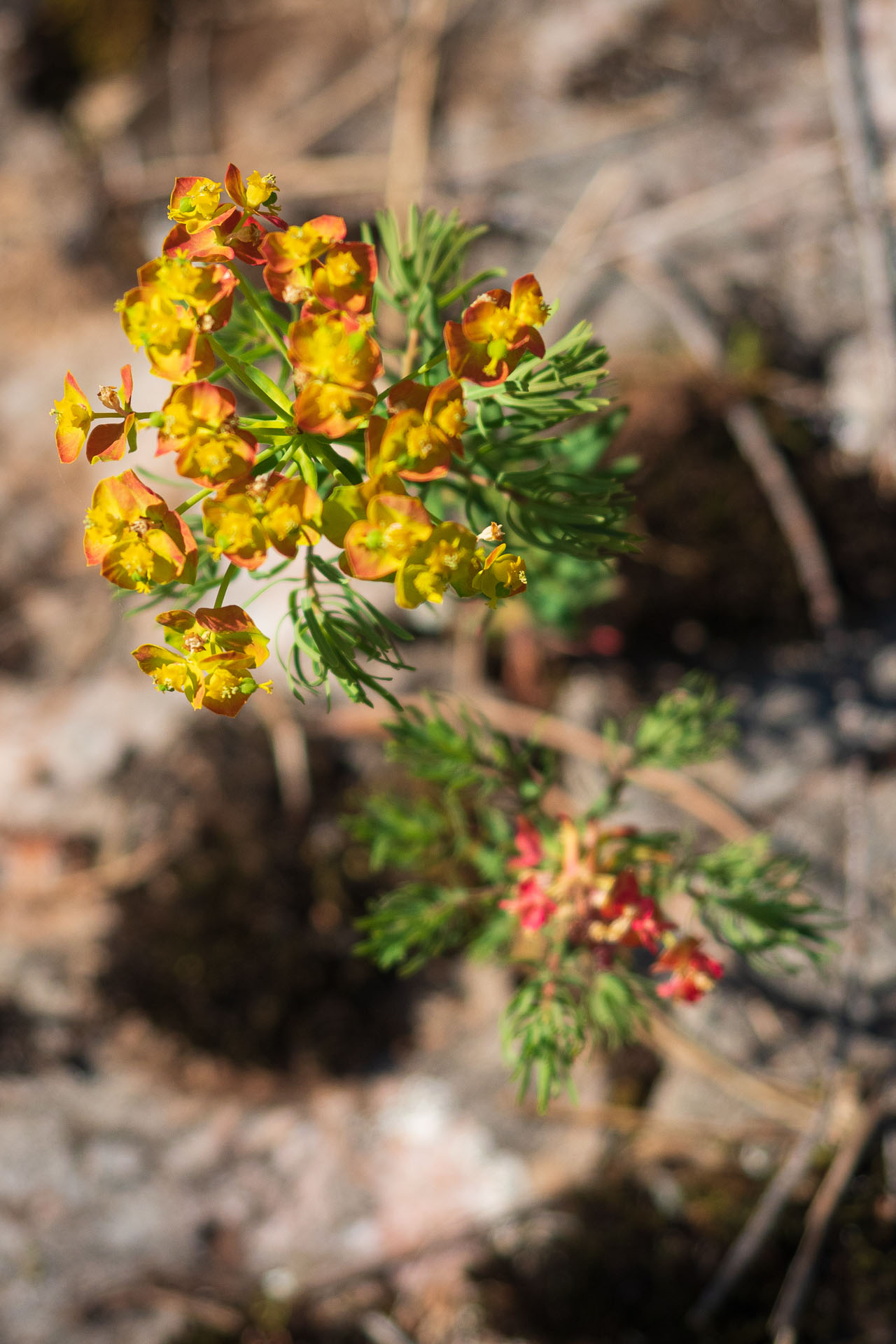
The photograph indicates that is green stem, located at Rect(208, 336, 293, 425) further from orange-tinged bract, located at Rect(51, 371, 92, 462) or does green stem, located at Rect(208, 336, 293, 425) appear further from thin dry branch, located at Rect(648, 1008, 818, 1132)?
thin dry branch, located at Rect(648, 1008, 818, 1132)

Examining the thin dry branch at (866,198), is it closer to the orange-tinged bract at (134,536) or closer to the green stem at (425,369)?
the green stem at (425,369)

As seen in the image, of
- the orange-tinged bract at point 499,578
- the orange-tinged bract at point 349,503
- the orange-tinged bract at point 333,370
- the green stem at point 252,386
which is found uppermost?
the green stem at point 252,386

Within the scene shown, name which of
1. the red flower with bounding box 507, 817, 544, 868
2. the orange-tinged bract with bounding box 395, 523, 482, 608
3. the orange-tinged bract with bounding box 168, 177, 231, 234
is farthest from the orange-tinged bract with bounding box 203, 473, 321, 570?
the red flower with bounding box 507, 817, 544, 868

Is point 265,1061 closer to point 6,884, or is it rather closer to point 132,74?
point 6,884

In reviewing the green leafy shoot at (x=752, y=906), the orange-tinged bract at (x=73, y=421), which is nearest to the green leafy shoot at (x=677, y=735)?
the green leafy shoot at (x=752, y=906)

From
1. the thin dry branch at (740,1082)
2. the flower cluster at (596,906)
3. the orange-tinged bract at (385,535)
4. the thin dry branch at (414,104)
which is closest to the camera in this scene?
the orange-tinged bract at (385,535)

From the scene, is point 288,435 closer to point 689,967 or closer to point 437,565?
point 437,565

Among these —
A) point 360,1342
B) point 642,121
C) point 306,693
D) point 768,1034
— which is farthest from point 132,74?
point 360,1342
